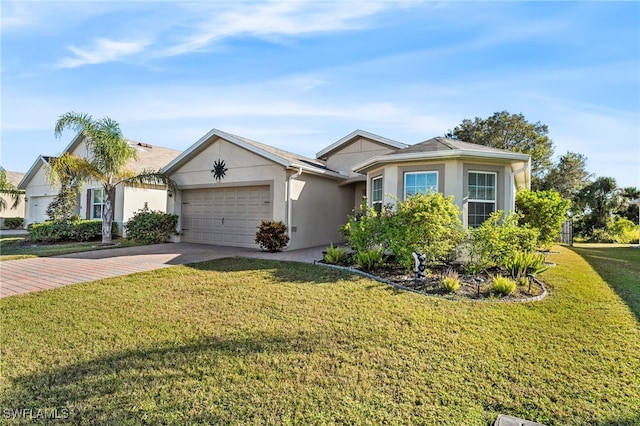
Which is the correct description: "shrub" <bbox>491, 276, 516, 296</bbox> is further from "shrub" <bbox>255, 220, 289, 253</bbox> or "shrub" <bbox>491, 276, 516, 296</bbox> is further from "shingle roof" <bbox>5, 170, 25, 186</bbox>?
"shingle roof" <bbox>5, 170, 25, 186</bbox>

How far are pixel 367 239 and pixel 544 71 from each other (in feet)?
24.9

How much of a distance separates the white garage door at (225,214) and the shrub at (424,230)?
6243 mm

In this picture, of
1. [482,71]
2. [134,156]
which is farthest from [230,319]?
[134,156]

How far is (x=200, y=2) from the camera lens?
24.6 feet

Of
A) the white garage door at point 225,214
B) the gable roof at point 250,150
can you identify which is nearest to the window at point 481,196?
the gable roof at point 250,150

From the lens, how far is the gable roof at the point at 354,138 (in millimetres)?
14884

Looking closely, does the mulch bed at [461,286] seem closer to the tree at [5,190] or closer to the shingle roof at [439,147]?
the shingle roof at [439,147]

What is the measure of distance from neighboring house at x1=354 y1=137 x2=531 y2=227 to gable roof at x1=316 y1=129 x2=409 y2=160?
4.61m

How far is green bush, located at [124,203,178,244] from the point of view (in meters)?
14.0

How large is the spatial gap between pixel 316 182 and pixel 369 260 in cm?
620

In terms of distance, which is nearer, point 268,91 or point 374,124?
point 268,91

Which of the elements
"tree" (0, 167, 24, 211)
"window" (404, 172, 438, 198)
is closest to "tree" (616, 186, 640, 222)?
"window" (404, 172, 438, 198)

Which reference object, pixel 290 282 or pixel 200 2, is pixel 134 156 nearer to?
pixel 200 2

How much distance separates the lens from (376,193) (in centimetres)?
1180
